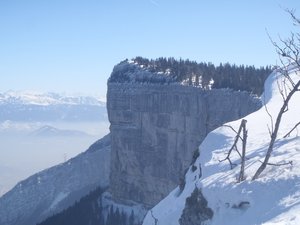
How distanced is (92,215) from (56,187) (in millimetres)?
76683

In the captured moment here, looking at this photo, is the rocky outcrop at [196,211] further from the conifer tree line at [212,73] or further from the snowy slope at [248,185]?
the conifer tree line at [212,73]

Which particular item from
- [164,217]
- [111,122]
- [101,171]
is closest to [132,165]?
[111,122]

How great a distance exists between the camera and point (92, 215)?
316ft

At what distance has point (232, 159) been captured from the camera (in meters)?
24.6

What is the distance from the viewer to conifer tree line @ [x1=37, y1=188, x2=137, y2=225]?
299ft

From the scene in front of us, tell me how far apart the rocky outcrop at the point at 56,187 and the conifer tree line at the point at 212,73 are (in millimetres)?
54152

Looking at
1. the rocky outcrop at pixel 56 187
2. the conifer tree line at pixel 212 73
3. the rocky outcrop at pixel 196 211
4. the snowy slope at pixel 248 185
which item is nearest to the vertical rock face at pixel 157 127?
the conifer tree line at pixel 212 73

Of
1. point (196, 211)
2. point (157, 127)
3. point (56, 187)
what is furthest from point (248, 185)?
point (56, 187)

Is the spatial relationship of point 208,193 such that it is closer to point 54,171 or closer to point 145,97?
point 145,97

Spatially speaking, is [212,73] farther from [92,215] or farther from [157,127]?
[92,215]

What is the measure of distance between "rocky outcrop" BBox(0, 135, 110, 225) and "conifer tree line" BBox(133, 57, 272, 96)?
178 ft

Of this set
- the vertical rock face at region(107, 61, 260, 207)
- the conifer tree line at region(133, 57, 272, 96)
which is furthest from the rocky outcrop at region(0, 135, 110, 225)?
Result: the conifer tree line at region(133, 57, 272, 96)

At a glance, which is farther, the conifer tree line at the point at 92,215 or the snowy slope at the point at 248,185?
the conifer tree line at the point at 92,215

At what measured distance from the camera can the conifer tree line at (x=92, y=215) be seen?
91250mm
